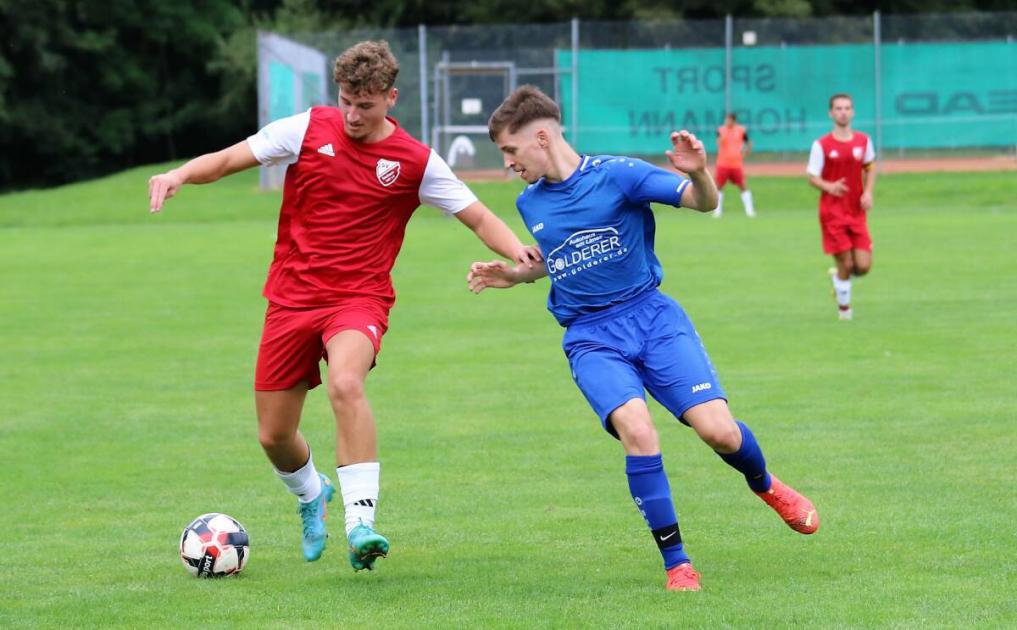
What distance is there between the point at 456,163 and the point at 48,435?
26.7m

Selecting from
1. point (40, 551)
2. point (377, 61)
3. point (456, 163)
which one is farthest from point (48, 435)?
point (456, 163)

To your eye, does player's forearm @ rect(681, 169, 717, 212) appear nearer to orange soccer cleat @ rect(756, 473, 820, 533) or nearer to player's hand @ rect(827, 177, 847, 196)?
orange soccer cleat @ rect(756, 473, 820, 533)

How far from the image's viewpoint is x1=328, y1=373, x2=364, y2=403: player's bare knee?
6219 mm

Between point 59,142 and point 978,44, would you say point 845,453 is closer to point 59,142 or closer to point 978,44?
point 978,44

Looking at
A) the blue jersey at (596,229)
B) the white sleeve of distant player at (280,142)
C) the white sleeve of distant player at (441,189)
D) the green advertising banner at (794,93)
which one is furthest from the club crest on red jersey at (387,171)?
the green advertising banner at (794,93)

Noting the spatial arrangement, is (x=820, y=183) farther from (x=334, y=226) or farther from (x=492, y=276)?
(x=334, y=226)

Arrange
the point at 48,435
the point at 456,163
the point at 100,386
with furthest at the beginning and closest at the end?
the point at 456,163 → the point at 100,386 → the point at 48,435

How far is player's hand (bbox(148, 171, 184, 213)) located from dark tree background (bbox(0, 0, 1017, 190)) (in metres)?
45.1

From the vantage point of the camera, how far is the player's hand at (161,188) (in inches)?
242

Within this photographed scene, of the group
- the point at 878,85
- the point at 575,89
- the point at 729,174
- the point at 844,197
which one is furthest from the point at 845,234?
the point at 575,89

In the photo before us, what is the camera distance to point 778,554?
655cm

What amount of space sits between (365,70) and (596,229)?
1124mm

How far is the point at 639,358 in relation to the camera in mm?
6301

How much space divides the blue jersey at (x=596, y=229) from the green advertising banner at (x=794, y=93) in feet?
98.9
